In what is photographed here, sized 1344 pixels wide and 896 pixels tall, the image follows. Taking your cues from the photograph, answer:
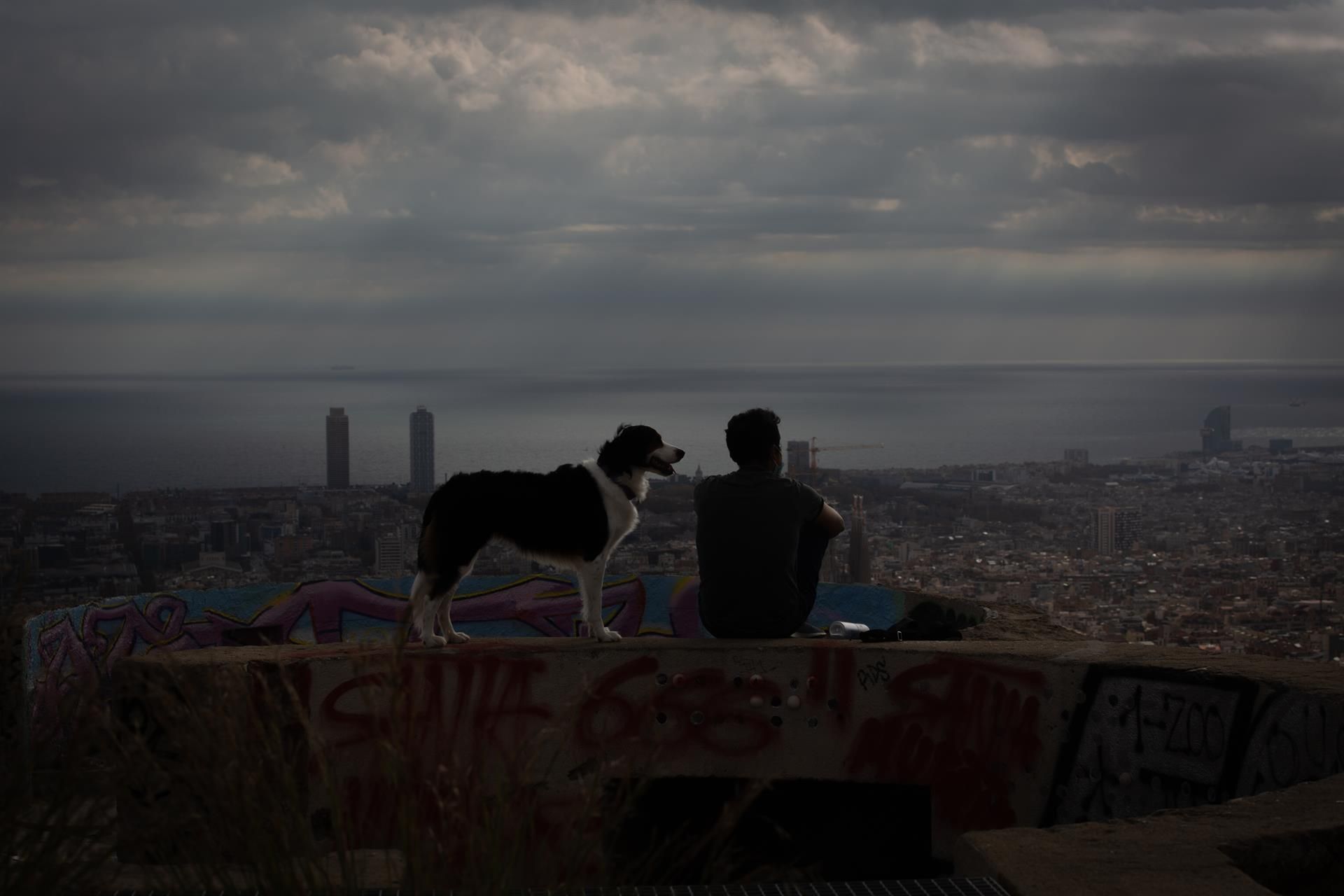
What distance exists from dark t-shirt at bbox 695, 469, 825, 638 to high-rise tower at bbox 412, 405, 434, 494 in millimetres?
23017

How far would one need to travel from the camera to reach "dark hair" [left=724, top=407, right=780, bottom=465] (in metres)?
7.00

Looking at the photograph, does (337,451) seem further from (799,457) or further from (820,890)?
(820,890)

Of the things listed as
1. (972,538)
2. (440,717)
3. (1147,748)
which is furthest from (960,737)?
(972,538)

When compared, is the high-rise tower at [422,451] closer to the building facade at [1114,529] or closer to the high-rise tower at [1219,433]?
the building facade at [1114,529]

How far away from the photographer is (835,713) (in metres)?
6.43

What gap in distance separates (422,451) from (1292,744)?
99.5 ft

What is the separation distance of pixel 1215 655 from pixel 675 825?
260cm

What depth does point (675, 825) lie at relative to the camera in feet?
21.5

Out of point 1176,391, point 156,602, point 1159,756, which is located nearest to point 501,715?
point 1159,756

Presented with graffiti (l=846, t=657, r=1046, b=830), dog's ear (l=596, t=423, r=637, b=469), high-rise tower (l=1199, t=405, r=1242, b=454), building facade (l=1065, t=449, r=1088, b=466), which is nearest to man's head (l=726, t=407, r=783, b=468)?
dog's ear (l=596, t=423, r=637, b=469)

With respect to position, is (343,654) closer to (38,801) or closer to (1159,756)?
(38,801)

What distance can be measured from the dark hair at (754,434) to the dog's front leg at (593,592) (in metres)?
0.90

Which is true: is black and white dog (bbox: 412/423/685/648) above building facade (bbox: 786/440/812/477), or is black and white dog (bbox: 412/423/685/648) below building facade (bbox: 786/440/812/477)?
above

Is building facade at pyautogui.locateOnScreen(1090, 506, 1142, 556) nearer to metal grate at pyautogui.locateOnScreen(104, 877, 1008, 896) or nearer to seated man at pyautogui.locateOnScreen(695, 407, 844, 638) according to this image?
seated man at pyautogui.locateOnScreen(695, 407, 844, 638)
